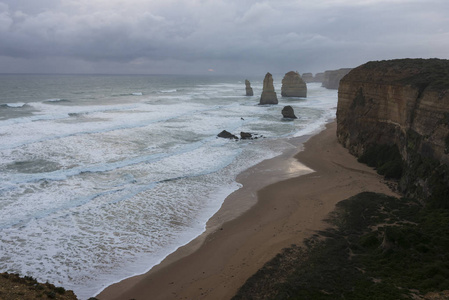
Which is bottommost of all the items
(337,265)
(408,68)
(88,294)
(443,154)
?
(88,294)

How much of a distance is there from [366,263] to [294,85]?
2923 inches

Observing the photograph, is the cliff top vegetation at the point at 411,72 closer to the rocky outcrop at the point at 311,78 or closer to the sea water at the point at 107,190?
the sea water at the point at 107,190

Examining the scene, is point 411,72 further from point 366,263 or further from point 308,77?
point 308,77

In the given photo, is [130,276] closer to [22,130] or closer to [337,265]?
[337,265]

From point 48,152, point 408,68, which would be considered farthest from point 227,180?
point 48,152

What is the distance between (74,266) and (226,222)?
626cm

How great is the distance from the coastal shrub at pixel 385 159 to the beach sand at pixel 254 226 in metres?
0.57

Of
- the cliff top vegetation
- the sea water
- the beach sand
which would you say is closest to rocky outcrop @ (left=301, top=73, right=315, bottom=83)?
the sea water

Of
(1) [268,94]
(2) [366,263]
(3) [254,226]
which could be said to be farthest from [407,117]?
(1) [268,94]

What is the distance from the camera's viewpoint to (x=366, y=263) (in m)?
10.1

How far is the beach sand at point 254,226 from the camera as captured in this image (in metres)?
10.1

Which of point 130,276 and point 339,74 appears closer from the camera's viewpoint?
point 130,276

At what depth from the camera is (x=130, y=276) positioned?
35.2 feet

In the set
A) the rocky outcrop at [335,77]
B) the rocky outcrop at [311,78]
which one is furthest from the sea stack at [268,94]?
the rocky outcrop at [311,78]
